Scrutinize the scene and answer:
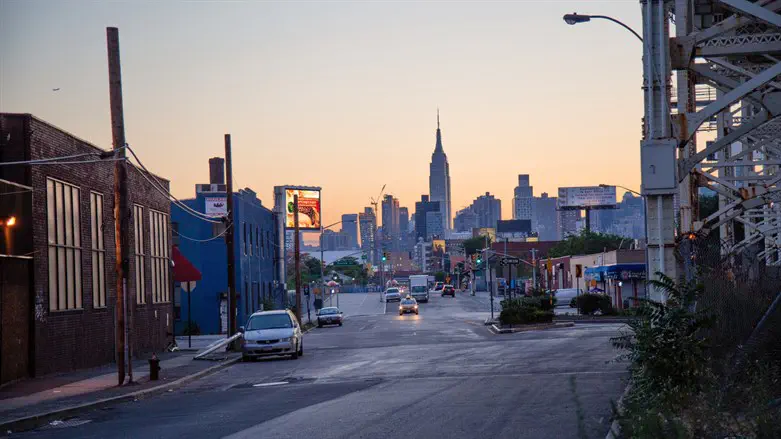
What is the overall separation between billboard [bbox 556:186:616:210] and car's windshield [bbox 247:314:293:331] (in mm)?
136211

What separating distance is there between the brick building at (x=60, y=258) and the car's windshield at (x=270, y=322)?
4561mm

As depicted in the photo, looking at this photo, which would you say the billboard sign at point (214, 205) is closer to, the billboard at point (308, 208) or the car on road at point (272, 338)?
the car on road at point (272, 338)

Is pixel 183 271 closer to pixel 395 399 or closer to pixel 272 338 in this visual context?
A: pixel 272 338

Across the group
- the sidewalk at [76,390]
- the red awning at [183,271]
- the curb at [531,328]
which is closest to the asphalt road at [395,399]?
the sidewalk at [76,390]

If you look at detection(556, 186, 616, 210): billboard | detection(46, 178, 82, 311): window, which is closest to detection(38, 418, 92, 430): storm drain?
detection(46, 178, 82, 311): window

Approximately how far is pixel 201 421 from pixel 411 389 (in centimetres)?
517

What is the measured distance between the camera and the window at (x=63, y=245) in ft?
95.3

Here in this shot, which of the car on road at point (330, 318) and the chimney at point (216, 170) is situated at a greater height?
the chimney at point (216, 170)

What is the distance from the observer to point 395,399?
62.6 ft

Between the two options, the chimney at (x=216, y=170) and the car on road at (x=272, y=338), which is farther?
the chimney at (x=216, y=170)

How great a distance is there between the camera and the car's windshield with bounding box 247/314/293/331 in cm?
3591

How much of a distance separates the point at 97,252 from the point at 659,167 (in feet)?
72.6

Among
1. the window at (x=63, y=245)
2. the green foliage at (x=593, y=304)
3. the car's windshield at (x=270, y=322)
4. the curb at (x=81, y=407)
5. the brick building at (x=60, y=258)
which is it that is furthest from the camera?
the green foliage at (x=593, y=304)

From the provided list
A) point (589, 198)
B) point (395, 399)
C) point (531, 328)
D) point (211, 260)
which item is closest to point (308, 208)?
point (211, 260)
